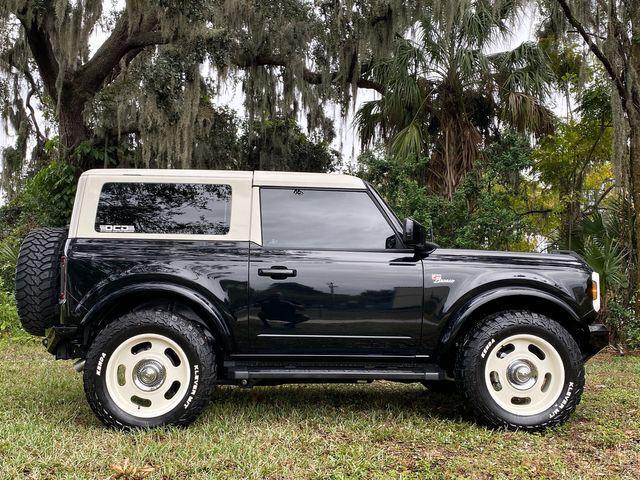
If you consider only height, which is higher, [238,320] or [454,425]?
[238,320]

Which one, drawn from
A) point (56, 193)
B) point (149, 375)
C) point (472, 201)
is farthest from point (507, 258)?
point (56, 193)

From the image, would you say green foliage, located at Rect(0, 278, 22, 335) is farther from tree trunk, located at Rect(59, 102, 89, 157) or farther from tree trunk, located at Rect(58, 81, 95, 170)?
tree trunk, located at Rect(59, 102, 89, 157)

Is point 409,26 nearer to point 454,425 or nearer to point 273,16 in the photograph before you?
point 273,16

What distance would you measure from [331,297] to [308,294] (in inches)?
6.6

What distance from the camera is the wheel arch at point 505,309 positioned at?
14.3 feet

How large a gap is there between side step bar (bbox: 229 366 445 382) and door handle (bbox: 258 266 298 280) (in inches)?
26.4

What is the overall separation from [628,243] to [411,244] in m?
6.45

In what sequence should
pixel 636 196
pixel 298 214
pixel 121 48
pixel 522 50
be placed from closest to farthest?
pixel 298 214 < pixel 636 196 < pixel 522 50 < pixel 121 48

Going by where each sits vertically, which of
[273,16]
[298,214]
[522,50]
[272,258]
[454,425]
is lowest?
[454,425]

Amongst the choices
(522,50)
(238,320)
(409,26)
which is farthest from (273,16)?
(238,320)

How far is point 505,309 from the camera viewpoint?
460cm

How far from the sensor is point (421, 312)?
439cm

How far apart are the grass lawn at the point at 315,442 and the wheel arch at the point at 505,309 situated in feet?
2.09

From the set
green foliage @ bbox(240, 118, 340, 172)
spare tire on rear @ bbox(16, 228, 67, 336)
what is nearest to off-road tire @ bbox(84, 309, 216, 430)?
spare tire on rear @ bbox(16, 228, 67, 336)
